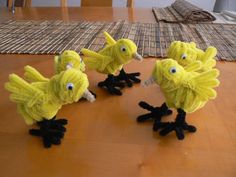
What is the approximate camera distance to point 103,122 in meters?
0.53

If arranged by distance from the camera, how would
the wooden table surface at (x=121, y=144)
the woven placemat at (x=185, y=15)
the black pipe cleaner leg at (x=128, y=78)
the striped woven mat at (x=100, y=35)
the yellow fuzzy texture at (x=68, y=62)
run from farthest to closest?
the woven placemat at (x=185, y=15)
the striped woven mat at (x=100, y=35)
the black pipe cleaner leg at (x=128, y=78)
the yellow fuzzy texture at (x=68, y=62)
the wooden table surface at (x=121, y=144)

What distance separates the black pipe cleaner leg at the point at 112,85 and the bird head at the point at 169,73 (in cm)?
19

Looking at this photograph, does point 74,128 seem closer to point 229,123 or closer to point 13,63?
point 229,123

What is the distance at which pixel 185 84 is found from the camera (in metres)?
0.44

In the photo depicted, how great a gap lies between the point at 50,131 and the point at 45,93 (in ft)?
0.25

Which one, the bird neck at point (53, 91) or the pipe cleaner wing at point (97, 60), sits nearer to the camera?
the bird neck at point (53, 91)

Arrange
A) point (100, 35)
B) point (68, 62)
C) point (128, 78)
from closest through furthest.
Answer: point (68, 62) < point (128, 78) < point (100, 35)

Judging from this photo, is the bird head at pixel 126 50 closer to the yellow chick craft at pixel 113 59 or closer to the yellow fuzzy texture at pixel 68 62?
the yellow chick craft at pixel 113 59

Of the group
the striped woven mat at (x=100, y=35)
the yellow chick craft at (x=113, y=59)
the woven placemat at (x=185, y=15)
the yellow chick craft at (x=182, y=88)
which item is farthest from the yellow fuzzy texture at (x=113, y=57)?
the woven placemat at (x=185, y=15)

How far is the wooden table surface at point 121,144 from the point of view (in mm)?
404

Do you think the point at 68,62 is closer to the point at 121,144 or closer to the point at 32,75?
the point at 32,75

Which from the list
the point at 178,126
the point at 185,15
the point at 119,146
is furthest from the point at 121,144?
the point at 185,15

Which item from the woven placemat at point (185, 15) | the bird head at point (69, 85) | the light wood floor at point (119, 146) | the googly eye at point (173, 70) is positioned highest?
the googly eye at point (173, 70)

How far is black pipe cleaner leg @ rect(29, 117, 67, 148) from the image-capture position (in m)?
0.46
